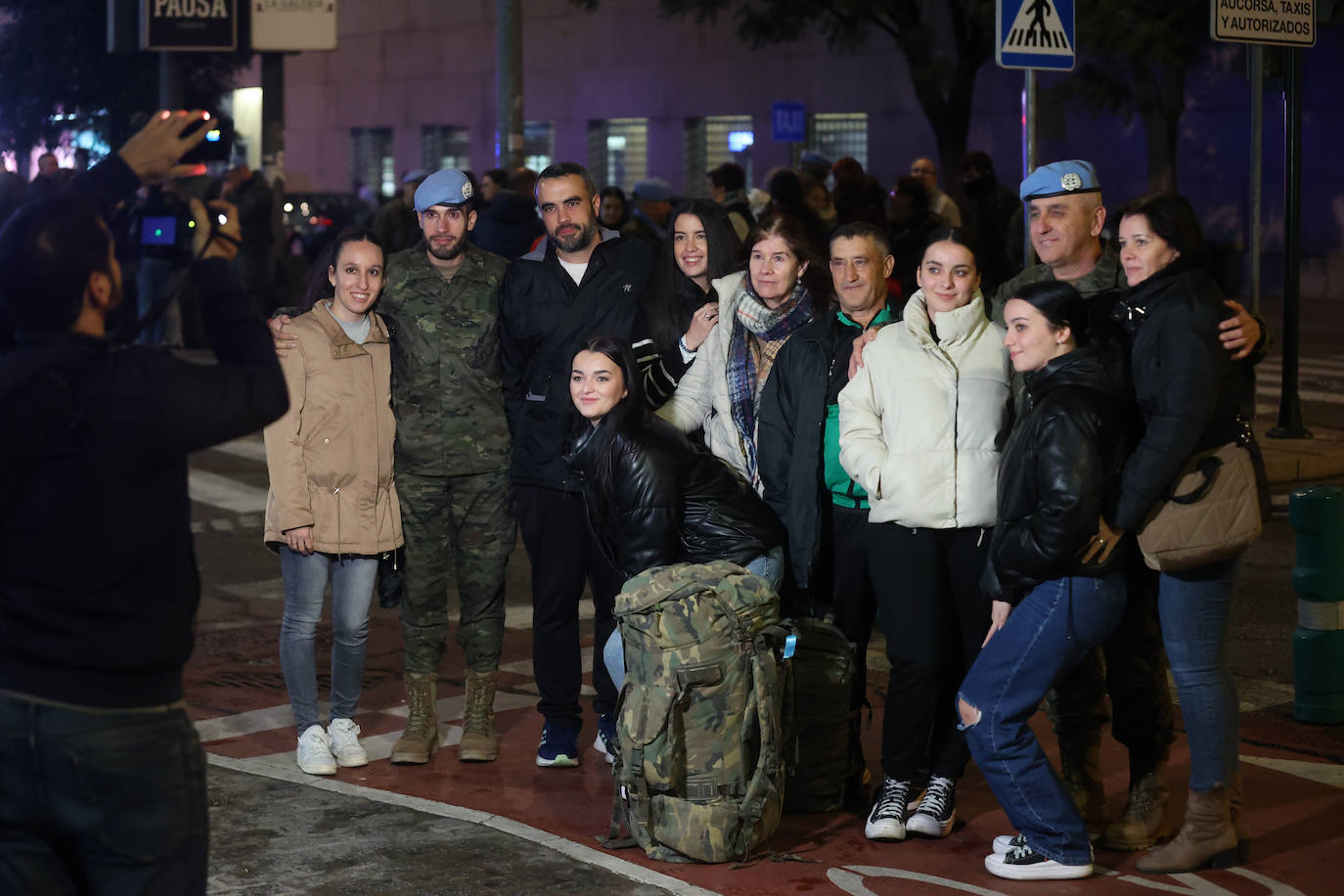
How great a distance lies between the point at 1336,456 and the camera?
13.4m

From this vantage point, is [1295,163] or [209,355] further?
[209,355]

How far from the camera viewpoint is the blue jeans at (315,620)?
6.69 meters

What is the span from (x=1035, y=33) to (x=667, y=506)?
6.34 metres

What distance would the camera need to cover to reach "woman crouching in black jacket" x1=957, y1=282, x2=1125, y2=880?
202 inches

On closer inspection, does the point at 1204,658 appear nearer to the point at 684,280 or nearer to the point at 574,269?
the point at 684,280

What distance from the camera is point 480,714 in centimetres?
689

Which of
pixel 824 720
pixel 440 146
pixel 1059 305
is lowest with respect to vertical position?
pixel 824 720

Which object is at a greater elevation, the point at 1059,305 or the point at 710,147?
the point at 710,147

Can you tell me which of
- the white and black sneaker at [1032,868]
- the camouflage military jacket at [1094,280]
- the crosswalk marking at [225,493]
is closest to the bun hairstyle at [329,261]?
the camouflage military jacket at [1094,280]

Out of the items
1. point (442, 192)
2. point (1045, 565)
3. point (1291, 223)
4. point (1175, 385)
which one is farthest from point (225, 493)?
point (1175, 385)

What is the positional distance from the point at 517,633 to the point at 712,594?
3.49m

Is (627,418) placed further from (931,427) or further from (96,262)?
(96,262)

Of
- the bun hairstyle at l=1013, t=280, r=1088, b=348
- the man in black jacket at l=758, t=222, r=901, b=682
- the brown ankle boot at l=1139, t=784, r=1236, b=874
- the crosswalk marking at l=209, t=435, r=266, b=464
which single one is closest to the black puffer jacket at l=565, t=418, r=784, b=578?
the man in black jacket at l=758, t=222, r=901, b=682

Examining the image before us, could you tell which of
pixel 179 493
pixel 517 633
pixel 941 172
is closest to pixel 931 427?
pixel 179 493
